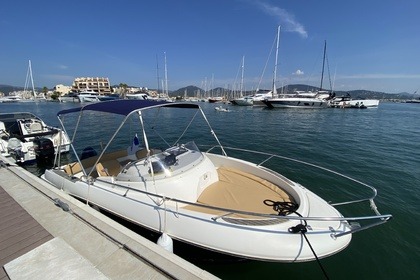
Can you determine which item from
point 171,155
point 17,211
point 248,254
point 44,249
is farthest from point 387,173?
point 17,211

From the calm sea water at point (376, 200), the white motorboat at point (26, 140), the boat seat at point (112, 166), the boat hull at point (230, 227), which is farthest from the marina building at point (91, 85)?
the boat hull at point (230, 227)

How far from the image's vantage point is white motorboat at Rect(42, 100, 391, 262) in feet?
11.8

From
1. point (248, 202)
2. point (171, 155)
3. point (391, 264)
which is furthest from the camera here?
point (171, 155)

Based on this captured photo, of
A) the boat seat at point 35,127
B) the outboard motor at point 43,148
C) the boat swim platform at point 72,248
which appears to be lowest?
the outboard motor at point 43,148

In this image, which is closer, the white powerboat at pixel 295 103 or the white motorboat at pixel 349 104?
the white powerboat at pixel 295 103

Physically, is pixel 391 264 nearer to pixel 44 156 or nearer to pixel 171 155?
pixel 171 155

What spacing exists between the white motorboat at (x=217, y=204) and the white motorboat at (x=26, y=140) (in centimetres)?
537

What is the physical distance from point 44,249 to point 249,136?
16.6 metres


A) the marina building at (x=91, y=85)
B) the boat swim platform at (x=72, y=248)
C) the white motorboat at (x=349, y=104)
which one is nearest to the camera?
the boat swim platform at (x=72, y=248)

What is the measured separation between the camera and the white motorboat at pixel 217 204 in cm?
359

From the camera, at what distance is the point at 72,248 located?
124 inches

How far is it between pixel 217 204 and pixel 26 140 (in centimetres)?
1169

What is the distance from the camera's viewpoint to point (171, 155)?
5.25m

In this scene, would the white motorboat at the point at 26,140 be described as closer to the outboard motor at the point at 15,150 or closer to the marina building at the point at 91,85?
the outboard motor at the point at 15,150
